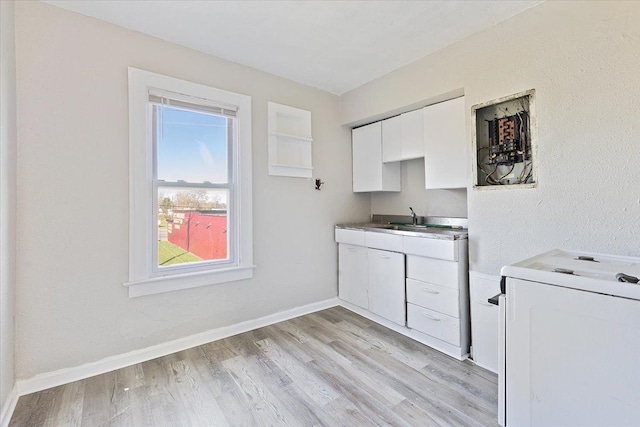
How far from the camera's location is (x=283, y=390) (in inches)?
72.5

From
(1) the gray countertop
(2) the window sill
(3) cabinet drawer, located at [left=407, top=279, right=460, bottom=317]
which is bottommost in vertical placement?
(3) cabinet drawer, located at [left=407, top=279, right=460, bottom=317]

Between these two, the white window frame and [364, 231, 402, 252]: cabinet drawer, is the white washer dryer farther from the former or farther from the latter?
the white window frame

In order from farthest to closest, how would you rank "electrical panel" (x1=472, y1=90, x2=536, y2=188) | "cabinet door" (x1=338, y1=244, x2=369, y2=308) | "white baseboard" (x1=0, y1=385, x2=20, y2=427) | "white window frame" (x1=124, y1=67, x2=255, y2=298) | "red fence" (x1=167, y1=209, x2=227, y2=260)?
1. "cabinet door" (x1=338, y1=244, x2=369, y2=308)
2. "red fence" (x1=167, y1=209, x2=227, y2=260)
3. "white window frame" (x1=124, y1=67, x2=255, y2=298)
4. "electrical panel" (x1=472, y1=90, x2=536, y2=188)
5. "white baseboard" (x1=0, y1=385, x2=20, y2=427)

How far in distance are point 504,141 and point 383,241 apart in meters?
1.29

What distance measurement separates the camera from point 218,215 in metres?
2.63

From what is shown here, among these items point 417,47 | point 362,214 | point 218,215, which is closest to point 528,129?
point 417,47

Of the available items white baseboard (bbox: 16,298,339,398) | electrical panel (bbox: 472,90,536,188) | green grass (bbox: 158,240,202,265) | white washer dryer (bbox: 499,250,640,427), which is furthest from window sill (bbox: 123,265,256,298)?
electrical panel (bbox: 472,90,536,188)

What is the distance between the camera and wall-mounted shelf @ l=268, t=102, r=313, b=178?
2877 mm

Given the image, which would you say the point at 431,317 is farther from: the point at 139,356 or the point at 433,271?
the point at 139,356

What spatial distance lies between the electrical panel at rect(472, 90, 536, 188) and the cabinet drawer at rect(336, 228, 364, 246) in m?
1.24

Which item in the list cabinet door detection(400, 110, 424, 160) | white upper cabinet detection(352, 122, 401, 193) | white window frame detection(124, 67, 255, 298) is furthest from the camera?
white upper cabinet detection(352, 122, 401, 193)

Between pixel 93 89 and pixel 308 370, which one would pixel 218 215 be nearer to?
pixel 93 89

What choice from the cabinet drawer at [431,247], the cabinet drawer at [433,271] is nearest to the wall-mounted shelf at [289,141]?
the cabinet drawer at [431,247]

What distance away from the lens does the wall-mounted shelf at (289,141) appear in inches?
113
